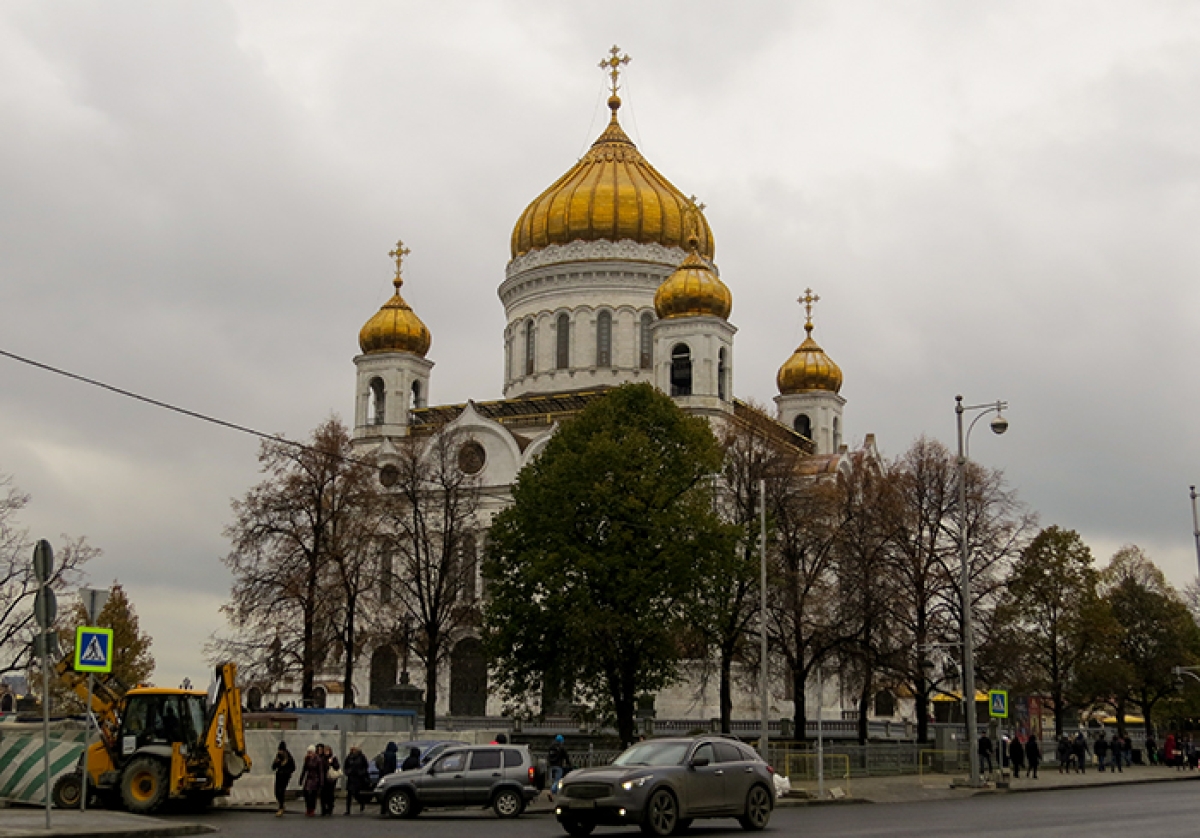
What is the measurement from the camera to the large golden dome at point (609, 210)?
6331 cm

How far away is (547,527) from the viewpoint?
37.5 metres

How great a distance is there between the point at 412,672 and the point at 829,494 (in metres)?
19.9

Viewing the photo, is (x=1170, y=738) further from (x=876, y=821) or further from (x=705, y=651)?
(x=876, y=821)

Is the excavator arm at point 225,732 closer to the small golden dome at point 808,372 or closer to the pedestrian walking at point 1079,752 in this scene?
the pedestrian walking at point 1079,752

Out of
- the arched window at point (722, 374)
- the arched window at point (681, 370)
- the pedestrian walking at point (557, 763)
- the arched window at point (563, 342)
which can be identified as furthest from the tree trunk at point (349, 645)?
the arched window at point (563, 342)

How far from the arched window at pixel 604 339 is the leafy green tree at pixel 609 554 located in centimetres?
2241

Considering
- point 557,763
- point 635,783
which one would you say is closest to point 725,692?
point 557,763

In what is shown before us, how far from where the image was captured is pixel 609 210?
63.4m

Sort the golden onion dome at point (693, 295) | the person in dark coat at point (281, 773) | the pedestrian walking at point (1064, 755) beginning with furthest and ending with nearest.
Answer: the golden onion dome at point (693, 295)
the pedestrian walking at point (1064, 755)
the person in dark coat at point (281, 773)

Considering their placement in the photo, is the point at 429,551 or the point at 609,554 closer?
the point at 609,554

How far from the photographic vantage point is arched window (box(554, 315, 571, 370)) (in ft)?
206

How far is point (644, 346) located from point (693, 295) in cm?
668

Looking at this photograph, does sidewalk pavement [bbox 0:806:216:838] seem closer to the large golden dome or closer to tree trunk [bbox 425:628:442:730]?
tree trunk [bbox 425:628:442:730]

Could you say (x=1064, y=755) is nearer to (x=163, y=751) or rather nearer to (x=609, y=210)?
(x=163, y=751)
